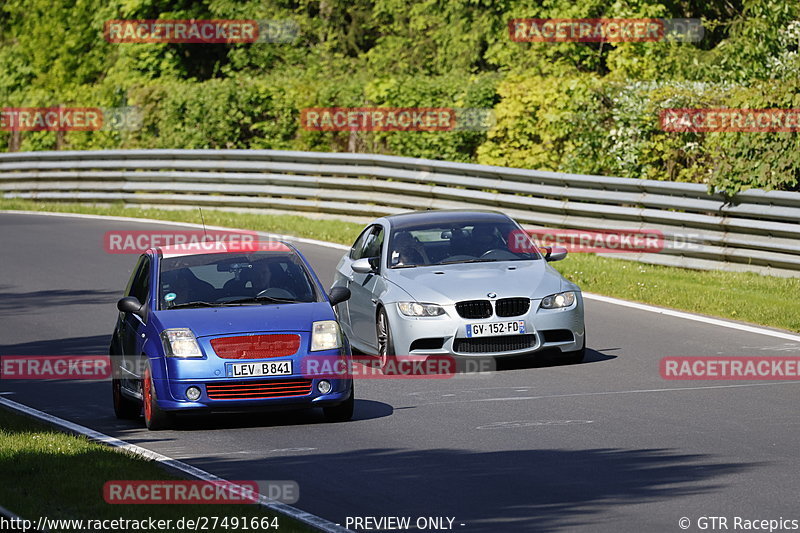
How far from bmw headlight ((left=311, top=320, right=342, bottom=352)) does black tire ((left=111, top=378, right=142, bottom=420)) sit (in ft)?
5.73

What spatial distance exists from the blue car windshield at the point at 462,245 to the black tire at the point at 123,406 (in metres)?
3.70

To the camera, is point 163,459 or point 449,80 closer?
point 163,459

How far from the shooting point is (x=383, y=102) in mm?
29188

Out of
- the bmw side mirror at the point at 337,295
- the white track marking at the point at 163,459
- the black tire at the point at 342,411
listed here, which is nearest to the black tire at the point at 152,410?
the white track marking at the point at 163,459

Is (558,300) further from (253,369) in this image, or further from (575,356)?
(253,369)

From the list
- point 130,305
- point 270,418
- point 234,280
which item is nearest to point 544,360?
point 270,418

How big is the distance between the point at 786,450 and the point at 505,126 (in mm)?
16860

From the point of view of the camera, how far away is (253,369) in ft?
37.8

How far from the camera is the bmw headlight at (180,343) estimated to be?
38.2 feet

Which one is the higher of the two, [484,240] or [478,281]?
[484,240]

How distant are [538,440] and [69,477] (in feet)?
11.0

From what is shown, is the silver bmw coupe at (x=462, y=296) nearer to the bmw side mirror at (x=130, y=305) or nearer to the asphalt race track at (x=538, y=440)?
the asphalt race track at (x=538, y=440)

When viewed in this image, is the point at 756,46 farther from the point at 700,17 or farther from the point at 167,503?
the point at 167,503

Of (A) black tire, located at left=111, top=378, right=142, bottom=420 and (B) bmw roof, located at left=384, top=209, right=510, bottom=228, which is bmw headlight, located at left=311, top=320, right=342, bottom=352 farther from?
(B) bmw roof, located at left=384, top=209, right=510, bottom=228
